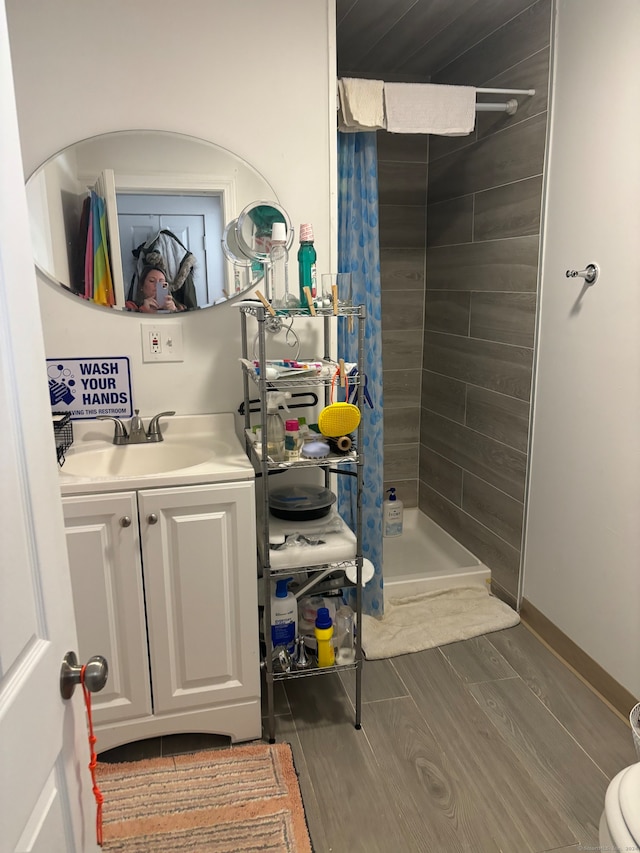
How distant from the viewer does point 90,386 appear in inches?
84.0

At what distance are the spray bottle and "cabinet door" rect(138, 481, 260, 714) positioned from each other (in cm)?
12

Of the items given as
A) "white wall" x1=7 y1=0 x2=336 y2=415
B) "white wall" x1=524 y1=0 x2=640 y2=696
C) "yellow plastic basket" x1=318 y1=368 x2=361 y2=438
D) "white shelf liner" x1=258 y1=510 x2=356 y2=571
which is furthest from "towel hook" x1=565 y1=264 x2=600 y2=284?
"white shelf liner" x1=258 y1=510 x2=356 y2=571

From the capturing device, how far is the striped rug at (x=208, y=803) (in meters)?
1.65

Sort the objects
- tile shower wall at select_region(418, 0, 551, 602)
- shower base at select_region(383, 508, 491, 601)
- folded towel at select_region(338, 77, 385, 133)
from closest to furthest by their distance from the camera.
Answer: folded towel at select_region(338, 77, 385, 133) < tile shower wall at select_region(418, 0, 551, 602) < shower base at select_region(383, 508, 491, 601)

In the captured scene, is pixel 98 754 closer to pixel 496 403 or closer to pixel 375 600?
pixel 375 600

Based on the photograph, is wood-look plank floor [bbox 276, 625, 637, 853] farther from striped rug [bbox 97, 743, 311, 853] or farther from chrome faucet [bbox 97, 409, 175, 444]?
chrome faucet [bbox 97, 409, 175, 444]

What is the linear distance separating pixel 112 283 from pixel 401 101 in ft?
3.88

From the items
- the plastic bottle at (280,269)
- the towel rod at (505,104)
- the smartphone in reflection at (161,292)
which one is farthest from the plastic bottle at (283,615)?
the towel rod at (505,104)

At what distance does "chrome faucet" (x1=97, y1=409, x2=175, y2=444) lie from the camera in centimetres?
210

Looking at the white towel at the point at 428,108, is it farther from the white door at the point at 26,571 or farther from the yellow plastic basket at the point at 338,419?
the white door at the point at 26,571

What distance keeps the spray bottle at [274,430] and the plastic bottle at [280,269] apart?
0.28 m

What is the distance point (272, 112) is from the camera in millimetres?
2094

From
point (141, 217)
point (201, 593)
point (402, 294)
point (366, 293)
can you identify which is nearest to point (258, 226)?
point (141, 217)

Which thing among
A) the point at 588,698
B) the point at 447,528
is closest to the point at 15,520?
the point at 588,698
